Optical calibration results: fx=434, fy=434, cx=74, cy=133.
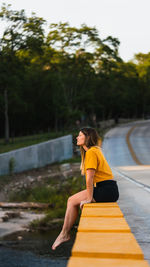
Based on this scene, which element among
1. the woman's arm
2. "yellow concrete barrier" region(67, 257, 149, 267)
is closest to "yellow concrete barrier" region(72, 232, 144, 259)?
"yellow concrete barrier" region(67, 257, 149, 267)

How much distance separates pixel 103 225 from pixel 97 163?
72.5 inches

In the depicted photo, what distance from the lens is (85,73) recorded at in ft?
145

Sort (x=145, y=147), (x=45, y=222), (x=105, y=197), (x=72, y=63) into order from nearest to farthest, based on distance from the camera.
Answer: (x=105, y=197)
(x=45, y=222)
(x=145, y=147)
(x=72, y=63)

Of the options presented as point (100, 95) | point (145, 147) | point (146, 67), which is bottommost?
point (145, 147)

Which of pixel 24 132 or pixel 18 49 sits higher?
pixel 18 49

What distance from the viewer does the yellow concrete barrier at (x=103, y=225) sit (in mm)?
3965

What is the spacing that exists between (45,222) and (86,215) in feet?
23.7

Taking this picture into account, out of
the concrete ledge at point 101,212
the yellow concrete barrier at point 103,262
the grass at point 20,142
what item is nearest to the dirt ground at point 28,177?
the grass at point 20,142

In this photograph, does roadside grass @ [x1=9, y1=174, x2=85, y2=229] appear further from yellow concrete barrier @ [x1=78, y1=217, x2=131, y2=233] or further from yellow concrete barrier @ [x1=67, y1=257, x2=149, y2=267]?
yellow concrete barrier @ [x1=67, y1=257, x2=149, y2=267]

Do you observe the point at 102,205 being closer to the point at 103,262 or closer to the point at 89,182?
the point at 89,182

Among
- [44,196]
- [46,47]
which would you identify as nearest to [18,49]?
[46,47]

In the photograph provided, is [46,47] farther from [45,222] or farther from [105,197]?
[105,197]

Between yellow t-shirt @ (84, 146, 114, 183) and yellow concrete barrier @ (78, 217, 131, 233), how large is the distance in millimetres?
1307

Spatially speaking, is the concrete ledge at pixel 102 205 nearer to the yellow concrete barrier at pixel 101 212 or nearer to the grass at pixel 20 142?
the yellow concrete barrier at pixel 101 212
